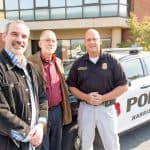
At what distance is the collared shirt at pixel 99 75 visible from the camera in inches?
155

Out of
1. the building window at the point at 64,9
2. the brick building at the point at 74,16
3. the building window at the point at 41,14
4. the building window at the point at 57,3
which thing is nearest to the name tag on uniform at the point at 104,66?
the brick building at the point at 74,16

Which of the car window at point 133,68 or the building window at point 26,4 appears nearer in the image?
the car window at point 133,68

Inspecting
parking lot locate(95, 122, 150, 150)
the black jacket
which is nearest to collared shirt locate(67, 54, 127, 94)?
the black jacket

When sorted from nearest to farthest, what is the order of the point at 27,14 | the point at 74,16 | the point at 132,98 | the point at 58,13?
1. the point at 132,98
2. the point at 74,16
3. the point at 58,13
4. the point at 27,14

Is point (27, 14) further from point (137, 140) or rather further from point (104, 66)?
point (104, 66)

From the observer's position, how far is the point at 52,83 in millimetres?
3738

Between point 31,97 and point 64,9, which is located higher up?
point 64,9

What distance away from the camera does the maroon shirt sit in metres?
3.72

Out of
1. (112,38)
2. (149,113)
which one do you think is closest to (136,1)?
(112,38)

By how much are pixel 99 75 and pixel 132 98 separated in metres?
1.50

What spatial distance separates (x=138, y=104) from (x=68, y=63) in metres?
1.46

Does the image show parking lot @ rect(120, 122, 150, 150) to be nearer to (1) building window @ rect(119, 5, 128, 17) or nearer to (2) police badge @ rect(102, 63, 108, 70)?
(2) police badge @ rect(102, 63, 108, 70)

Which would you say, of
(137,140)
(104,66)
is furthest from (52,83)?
(137,140)

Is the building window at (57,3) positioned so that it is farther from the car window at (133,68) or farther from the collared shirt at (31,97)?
the collared shirt at (31,97)
